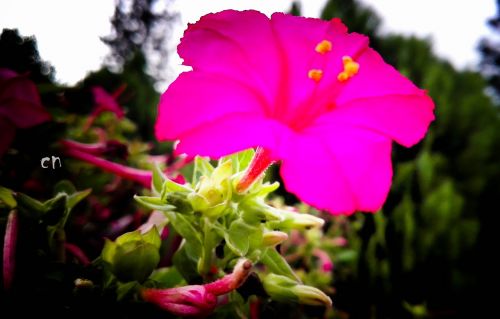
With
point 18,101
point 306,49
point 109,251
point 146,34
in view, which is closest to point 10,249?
point 109,251

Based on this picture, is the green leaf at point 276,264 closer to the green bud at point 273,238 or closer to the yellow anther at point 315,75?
the green bud at point 273,238

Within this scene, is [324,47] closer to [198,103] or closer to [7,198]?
[198,103]

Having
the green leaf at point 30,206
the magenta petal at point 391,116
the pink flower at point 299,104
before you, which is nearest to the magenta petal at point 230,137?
the pink flower at point 299,104

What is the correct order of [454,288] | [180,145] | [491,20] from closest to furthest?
1. [180,145]
2. [454,288]
3. [491,20]

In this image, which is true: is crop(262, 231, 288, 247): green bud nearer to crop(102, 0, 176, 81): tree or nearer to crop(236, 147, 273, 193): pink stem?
crop(236, 147, 273, 193): pink stem

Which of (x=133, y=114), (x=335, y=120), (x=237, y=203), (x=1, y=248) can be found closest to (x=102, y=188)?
(x=1, y=248)

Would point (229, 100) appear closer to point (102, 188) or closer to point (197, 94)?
point (197, 94)
